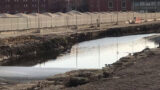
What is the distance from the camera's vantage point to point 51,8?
532 ft

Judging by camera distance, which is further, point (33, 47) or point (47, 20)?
point (47, 20)

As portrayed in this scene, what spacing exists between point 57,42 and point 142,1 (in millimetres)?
120504

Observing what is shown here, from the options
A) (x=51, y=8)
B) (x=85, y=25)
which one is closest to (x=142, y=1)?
(x=51, y=8)

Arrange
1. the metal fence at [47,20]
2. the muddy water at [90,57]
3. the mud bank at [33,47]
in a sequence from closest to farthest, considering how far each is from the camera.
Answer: the muddy water at [90,57] < the mud bank at [33,47] < the metal fence at [47,20]

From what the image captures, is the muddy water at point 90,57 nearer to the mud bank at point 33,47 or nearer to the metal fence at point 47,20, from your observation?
the mud bank at point 33,47

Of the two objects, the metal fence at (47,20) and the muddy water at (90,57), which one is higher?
the metal fence at (47,20)

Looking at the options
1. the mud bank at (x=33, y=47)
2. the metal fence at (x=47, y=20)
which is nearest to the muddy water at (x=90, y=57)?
the mud bank at (x=33, y=47)

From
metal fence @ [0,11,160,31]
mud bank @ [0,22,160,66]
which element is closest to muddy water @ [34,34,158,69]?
mud bank @ [0,22,160,66]

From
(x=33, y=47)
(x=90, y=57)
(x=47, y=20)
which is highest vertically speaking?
(x=47, y=20)

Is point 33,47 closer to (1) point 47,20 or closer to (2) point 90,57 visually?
(2) point 90,57

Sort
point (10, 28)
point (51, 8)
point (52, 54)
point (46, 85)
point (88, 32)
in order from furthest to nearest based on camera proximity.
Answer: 1. point (51, 8)
2. point (88, 32)
3. point (10, 28)
4. point (52, 54)
5. point (46, 85)

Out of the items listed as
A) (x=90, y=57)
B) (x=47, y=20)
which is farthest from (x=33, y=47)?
(x=47, y=20)

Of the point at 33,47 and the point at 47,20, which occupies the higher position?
the point at 47,20

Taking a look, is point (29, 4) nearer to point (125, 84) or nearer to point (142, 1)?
point (142, 1)
